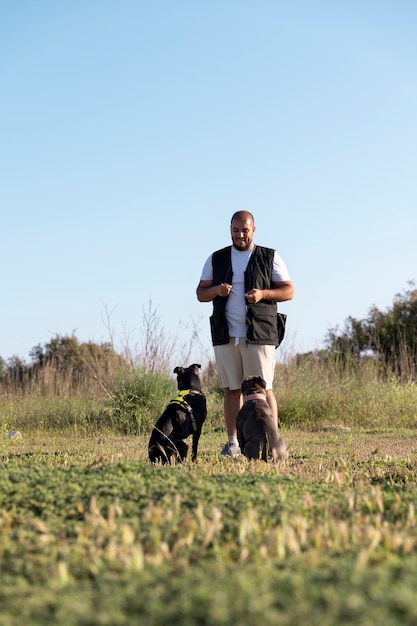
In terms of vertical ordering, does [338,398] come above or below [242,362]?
below

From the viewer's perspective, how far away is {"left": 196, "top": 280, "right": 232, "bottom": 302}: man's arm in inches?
263

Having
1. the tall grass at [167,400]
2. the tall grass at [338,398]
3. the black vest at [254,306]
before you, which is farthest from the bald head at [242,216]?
the tall grass at [338,398]

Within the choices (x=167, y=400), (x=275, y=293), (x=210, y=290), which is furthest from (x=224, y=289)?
(x=167, y=400)

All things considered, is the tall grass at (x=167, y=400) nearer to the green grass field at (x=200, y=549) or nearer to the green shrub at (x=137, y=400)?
the green shrub at (x=137, y=400)

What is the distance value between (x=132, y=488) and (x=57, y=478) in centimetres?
48

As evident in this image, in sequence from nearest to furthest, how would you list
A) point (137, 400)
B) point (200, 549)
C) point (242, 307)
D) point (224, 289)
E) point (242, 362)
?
point (200, 549), point (224, 289), point (242, 307), point (242, 362), point (137, 400)

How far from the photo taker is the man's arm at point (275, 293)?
657cm

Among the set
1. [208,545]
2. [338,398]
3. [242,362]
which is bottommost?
[208,545]

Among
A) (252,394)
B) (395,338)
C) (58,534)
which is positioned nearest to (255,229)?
(252,394)

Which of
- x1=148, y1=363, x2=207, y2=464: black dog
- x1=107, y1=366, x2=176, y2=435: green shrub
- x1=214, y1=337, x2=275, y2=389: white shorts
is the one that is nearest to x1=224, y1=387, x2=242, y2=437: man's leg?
x1=214, y1=337, x2=275, y2=389: white shorts

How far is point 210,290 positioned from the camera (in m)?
6.81

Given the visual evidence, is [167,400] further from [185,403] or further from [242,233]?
[242,233]

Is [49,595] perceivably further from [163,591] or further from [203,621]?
[203,621]

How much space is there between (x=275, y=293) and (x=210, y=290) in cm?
61
